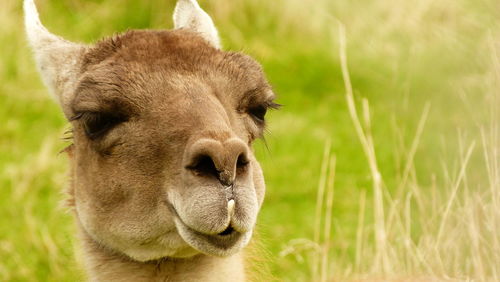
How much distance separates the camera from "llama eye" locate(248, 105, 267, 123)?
4684mm

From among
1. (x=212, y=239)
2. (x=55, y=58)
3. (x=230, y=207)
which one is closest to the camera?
(x=230, y=207)

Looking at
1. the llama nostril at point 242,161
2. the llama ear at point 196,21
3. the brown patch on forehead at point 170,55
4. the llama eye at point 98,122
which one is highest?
the llama ear at point 196,21

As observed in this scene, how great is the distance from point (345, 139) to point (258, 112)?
738cm

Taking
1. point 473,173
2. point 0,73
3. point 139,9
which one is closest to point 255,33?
point 139,9

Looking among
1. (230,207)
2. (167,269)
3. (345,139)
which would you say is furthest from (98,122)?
(345,139)

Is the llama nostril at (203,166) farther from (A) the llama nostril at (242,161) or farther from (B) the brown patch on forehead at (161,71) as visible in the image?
(B) the brown patch on forehead at (161,71)

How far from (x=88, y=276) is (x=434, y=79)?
5200mm

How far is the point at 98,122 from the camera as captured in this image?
4.48 metres

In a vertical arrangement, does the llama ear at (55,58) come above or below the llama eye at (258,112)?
above

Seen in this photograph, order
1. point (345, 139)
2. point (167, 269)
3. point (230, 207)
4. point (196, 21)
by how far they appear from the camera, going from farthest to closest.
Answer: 1. point (345, 139)
2. point (196, 21)
3. point (167, 269)
4. point (230, 207)

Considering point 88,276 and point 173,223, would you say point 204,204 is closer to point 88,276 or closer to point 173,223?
point 173,223

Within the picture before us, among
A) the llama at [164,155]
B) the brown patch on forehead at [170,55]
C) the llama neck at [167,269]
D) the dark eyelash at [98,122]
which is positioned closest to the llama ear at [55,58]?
the llama at [164,155]

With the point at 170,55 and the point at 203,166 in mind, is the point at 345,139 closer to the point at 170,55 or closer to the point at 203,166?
the point at 170,55

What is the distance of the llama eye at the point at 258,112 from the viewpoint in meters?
4.68
